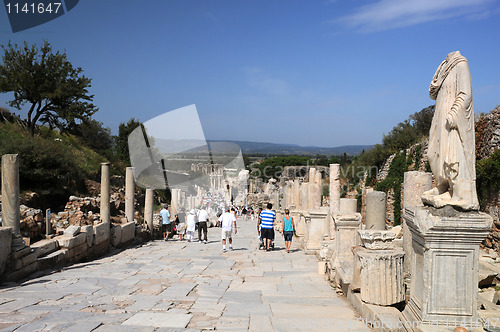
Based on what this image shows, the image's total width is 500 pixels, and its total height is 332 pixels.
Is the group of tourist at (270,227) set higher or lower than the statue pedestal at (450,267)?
lower

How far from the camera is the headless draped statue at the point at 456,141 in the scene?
4.01 meters

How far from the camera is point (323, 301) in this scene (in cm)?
616

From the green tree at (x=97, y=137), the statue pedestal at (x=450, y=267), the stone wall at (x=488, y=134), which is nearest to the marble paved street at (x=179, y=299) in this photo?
the statue pedestal at (x=450, y=267)

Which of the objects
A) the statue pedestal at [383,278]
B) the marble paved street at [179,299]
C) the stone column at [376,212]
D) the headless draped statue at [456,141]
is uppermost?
the headless draped statue at [456,141]

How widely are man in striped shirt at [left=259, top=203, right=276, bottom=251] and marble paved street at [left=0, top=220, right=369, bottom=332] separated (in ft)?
6.01

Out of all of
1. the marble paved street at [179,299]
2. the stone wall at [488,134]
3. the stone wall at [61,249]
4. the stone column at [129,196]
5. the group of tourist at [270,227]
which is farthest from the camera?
the stone column at [129,196]

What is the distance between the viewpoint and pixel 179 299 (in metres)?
6.17

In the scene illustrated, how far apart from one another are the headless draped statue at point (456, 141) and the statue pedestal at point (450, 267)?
188mm

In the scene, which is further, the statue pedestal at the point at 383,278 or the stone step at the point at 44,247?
the stone step at the point at 44,247

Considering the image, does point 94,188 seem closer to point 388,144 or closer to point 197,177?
point 388,144

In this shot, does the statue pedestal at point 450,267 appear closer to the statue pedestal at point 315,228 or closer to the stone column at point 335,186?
the statue pedestal at point 315,228

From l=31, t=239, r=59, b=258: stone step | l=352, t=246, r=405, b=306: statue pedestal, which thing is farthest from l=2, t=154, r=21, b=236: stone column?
l=352, t=246, r=405, b=306: statue pedestal

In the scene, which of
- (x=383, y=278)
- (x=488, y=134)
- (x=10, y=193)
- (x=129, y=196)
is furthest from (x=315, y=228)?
(x=129, y=196)

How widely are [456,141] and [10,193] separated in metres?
8.41
